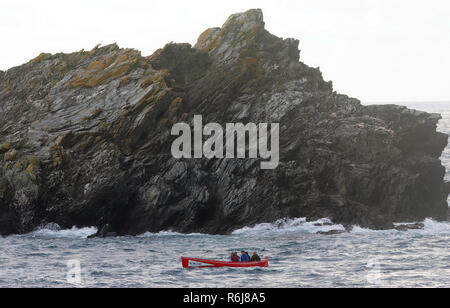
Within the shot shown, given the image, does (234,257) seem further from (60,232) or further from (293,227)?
(60,232)

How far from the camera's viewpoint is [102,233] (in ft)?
160

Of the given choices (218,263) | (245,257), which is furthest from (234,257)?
(218,263)

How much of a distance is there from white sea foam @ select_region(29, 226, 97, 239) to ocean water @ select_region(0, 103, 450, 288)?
0.08 metres

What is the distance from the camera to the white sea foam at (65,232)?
48250mm

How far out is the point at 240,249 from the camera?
1698 inches

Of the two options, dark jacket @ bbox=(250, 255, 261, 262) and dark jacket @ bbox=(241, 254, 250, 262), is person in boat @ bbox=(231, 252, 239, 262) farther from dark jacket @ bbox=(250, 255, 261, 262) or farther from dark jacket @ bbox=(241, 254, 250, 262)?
→ dark jacket @ bbox=(250, 255, 261, 262)

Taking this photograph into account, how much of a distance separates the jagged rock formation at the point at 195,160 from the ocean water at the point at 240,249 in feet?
7.61

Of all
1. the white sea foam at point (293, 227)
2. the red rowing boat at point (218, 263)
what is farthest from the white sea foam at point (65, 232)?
the red rowing boat at point (218, 263)

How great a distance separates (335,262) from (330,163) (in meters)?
16.5

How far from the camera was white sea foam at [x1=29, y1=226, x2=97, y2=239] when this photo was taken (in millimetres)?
48250

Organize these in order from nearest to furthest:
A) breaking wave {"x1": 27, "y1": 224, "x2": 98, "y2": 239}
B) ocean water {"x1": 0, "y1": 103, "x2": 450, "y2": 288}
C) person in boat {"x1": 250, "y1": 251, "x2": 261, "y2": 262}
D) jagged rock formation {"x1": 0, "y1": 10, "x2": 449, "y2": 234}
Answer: ocean water {"x1": 0, "y1": 103, "x2": 450, "y2": 288} → person in boat {"x1": 250, "y1": 251, "x2": 261, "y2": 262} → breaking wave {"x1": 27, "y1": 224, "x2": 98, "y2": 239} → jagged rock formation {"x1": 0, "y1": 10, "x2": 449, "y2": 234}

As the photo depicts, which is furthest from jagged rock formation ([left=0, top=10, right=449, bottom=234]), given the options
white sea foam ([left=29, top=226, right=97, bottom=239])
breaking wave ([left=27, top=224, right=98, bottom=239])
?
white sea foam ([left=29, top=226, right=97, bottom=239])
